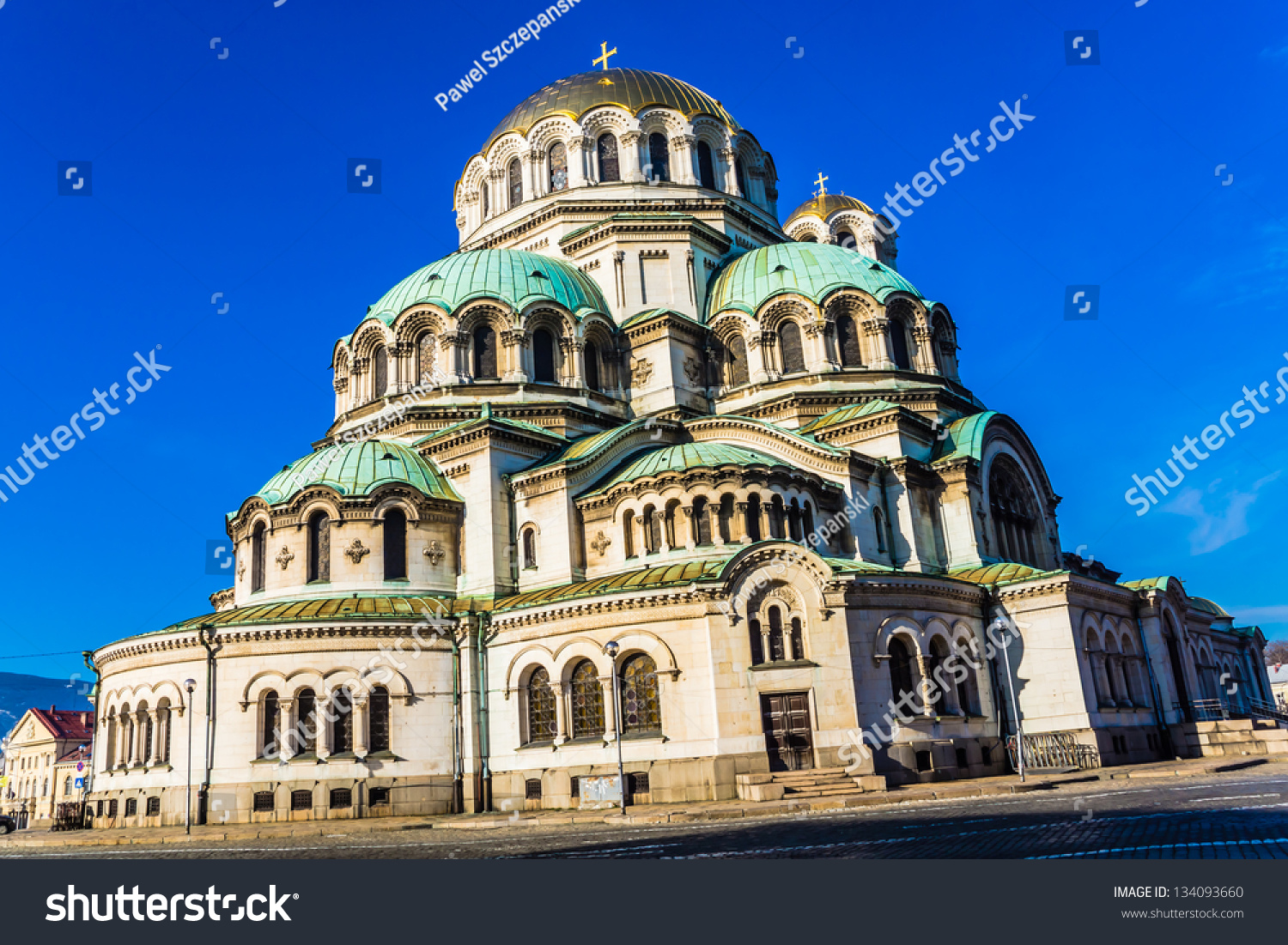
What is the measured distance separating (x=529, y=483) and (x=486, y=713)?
778cm

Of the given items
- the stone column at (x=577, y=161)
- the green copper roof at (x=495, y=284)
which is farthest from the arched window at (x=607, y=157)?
the green copper roof at (x=495, y=284)

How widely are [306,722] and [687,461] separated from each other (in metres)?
13.8

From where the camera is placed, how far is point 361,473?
34.5m

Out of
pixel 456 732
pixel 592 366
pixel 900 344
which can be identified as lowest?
pixel 456 732

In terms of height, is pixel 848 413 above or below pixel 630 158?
below

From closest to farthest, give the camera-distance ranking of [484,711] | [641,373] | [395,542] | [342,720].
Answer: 1. [342,720]
2. [484,711]
3. [395,542]
4. [641,373]

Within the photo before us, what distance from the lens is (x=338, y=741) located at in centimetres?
3034

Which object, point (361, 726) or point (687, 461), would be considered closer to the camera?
point (361, 726)

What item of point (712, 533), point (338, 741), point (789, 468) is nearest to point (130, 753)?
point (338, 741)

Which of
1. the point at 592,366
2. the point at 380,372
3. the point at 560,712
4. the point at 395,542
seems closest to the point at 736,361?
the point at 592,366

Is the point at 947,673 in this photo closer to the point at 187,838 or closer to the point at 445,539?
the point at 445,539

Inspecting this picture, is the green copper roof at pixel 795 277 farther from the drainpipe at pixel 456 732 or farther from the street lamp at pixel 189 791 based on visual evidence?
the street lamp at pixel 189 791

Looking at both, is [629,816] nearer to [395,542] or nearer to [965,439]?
[395,542]

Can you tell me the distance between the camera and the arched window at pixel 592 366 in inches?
1591
